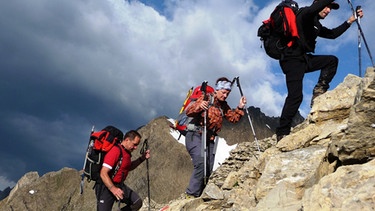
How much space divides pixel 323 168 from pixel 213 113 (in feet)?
14.5

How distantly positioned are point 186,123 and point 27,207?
123913 mm

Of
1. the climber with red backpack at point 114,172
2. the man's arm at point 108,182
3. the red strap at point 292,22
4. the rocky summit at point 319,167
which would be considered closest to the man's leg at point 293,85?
the rocky summit at point 319,167

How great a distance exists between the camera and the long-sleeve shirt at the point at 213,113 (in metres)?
9.54

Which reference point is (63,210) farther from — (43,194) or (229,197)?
(229,197)

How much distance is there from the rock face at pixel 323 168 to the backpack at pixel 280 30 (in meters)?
1.51

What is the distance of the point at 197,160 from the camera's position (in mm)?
9695

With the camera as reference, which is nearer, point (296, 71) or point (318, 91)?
point (296, 71)

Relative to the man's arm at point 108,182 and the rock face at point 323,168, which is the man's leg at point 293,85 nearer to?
the rock face at point 323,168

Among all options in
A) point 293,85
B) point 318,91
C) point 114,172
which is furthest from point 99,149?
point 318,91

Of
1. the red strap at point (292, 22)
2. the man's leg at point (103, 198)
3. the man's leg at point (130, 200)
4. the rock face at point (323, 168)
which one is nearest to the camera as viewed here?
the rock face at point (323, 168)

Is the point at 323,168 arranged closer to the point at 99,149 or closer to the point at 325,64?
the point at 325,64

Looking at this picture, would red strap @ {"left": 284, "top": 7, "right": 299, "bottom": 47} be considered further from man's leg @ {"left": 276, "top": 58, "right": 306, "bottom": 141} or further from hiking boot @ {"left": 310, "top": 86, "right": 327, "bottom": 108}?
hiking boot @ {"left": 310, "top": 86, "right": 327, "bottom": 108}

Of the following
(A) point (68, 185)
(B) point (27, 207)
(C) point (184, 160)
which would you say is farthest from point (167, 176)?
(B) point (27, 207)

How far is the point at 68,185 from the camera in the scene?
128 meters
